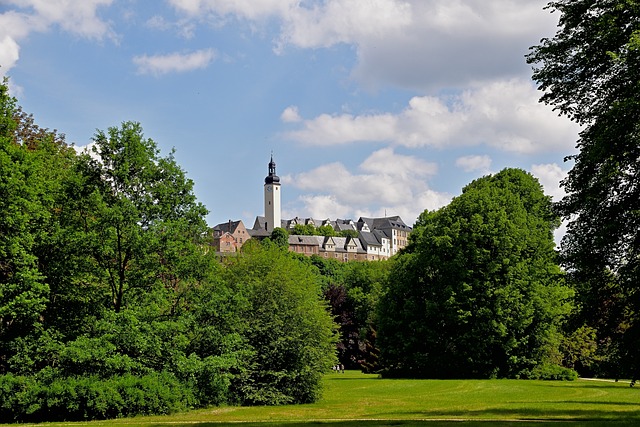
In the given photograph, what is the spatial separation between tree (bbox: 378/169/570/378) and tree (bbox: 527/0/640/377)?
24683 mm

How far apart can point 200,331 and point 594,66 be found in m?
18.1

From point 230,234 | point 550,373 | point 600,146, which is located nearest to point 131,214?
point 600,146

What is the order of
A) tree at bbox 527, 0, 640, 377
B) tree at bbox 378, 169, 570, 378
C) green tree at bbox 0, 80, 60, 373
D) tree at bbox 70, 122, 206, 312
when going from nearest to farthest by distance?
tree at bbox 527, 0, 640, 377 < green tree at bbox 0, 80, 60, 373 < tree at bbox 70, 122, 206, 312 < tree at bbox 378, 169, 570, 378

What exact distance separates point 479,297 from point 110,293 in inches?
1057

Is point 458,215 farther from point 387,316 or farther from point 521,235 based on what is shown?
point 387,316

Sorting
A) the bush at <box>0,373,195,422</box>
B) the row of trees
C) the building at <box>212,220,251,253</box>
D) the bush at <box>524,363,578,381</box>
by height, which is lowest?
the bush at <box>524,363,578,381</box>

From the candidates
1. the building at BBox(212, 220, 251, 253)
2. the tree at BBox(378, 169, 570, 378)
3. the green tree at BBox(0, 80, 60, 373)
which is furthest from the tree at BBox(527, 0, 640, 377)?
the building at BBox(212, 220, 251, 253)

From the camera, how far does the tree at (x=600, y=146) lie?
767 inches

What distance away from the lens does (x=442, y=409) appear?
26844mm

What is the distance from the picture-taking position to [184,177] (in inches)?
1198

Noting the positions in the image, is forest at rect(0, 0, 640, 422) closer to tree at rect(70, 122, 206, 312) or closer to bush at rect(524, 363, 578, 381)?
tree at rect(70, 122, 206, 312)

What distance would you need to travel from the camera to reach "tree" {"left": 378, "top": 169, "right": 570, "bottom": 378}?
47375 millimetres

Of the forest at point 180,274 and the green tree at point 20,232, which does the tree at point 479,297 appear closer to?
the forest at point 180,274

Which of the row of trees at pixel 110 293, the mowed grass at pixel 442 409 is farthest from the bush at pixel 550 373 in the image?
the row of trees at pixel 110 293
